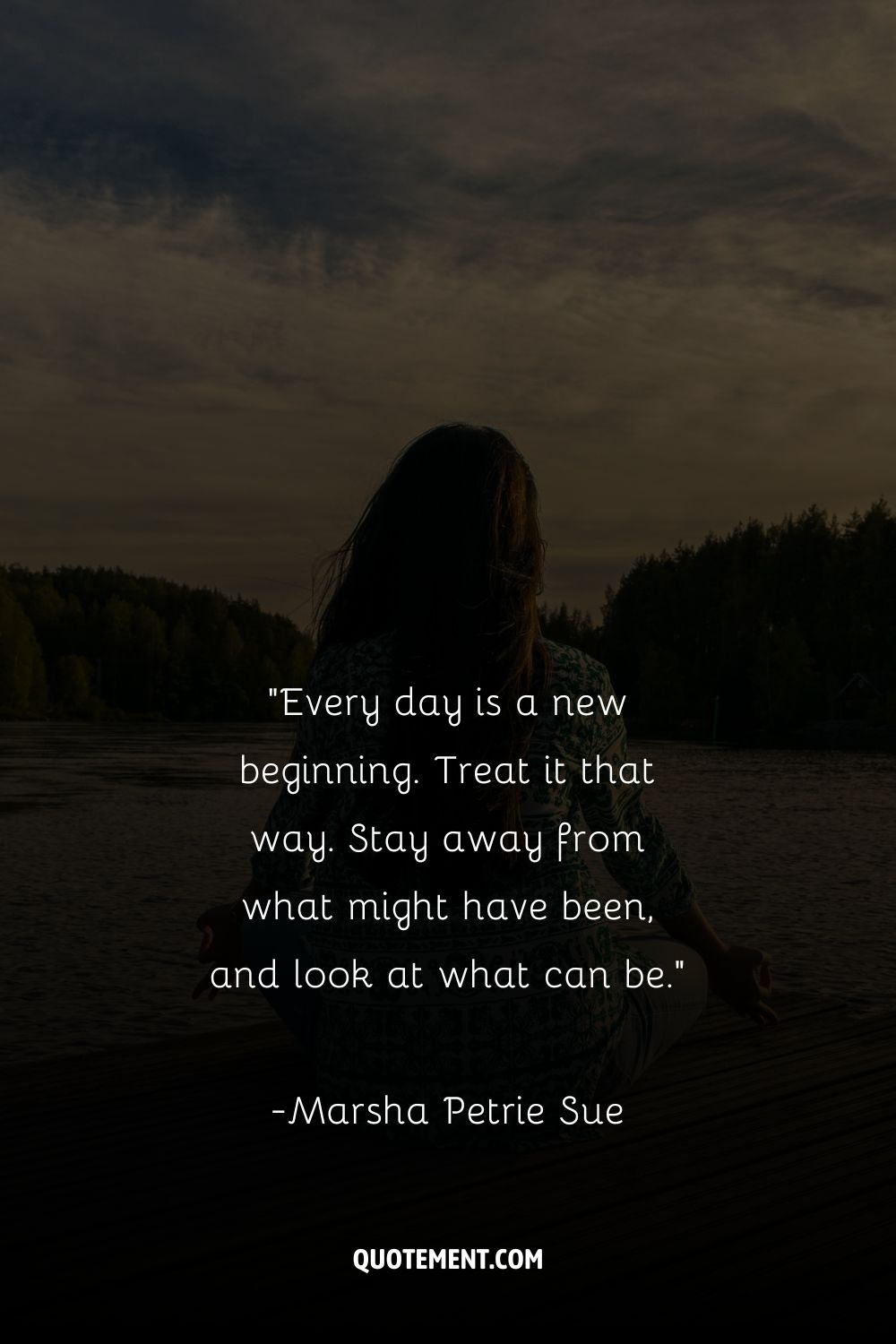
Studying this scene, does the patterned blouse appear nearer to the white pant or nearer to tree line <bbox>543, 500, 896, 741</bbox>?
the white pant

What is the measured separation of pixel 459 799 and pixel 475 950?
33 cm

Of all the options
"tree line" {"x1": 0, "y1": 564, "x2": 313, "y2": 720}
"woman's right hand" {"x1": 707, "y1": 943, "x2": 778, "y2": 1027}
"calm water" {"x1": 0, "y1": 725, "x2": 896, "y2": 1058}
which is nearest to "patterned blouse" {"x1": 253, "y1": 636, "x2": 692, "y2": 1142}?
"woman's right hand" {"x1": 707, "y1": 943, "x2": 778, "y2": 1027}

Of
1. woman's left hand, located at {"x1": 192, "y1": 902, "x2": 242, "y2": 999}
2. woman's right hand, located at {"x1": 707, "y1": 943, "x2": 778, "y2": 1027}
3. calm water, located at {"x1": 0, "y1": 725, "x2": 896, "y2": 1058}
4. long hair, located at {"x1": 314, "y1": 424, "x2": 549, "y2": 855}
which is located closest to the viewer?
long hair, located at {"x1": 314, "y1": 424, "x2": 549, "y2": 855}

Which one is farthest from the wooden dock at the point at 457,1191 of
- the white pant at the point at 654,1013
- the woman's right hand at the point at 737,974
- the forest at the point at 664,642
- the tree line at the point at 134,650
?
the tree line at the point at 134,650

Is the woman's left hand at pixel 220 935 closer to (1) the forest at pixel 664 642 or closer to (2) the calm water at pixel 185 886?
(2) the calm water at pixel 185 886

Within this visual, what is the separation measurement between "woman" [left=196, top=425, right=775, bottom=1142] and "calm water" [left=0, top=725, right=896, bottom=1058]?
3946mm

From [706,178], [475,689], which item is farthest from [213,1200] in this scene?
[706,178]

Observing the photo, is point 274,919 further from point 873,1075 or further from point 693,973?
point 873,1075

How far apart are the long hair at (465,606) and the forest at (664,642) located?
73355mm

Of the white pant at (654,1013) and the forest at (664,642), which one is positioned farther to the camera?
the forest at (664,642)

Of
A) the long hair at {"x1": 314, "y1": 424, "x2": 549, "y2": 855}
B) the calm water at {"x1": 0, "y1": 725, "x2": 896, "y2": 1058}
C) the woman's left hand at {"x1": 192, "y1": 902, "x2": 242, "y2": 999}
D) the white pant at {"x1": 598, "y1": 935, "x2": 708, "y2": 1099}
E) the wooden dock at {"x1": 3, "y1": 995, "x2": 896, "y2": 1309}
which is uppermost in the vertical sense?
the long hair at {"x1": 314, "y1": 424, "x2": 549, "y2": 855}

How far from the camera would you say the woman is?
2.73m

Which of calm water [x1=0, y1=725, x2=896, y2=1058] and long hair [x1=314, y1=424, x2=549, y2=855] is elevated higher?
long hair [x1=314, y1=424, x2=549, y2=855]

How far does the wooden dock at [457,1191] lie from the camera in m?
2.49
